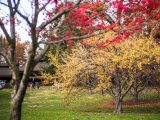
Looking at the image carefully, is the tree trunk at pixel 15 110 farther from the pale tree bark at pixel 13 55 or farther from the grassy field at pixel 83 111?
the grassy field at pixel 83 111

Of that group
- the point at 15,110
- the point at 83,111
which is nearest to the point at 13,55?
the point at 15,110

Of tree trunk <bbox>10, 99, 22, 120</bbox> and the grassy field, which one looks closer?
tree trunk <bbox>10, 99, 22, 120</bbox>

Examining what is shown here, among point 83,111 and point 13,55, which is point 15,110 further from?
point 83,111

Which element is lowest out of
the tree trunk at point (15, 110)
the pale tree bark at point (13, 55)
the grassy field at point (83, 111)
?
the grassy field at point (83, 111)

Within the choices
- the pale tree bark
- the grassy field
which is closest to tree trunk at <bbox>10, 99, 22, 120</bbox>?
the pale tree bark

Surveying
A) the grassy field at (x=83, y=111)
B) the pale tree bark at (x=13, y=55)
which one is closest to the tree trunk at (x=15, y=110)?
the pale tree bark at (x=13, y=55)

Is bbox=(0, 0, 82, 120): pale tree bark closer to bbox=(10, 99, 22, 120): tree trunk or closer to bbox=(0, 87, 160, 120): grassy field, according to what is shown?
bbox=(10, 99, 22, 120): tree trunk

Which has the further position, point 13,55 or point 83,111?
point 83,111

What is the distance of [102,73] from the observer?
74.3ft

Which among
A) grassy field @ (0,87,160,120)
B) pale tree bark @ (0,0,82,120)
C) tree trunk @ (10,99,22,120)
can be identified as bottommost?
grassy field @ (0,87,160,120)

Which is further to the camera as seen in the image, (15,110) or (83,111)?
(83,111)

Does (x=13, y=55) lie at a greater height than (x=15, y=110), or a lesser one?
greater

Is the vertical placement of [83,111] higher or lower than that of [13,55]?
lower

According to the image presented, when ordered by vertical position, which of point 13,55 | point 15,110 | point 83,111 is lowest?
point 83,111
